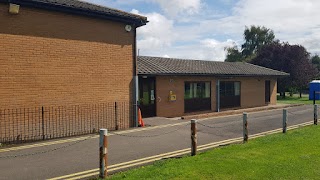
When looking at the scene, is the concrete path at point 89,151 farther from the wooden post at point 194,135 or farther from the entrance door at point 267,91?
the entrance door at point 267,91

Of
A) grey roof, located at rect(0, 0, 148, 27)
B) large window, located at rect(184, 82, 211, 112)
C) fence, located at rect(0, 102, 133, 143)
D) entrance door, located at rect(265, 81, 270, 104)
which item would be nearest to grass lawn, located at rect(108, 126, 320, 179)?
fence, located at rect(0, 102, 133, 143)

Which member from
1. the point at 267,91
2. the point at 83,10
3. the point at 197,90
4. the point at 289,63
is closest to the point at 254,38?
the point at 289,63

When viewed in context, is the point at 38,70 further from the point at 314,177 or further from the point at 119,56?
the point at 314,177

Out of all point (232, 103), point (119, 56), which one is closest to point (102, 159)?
point (119, 56)

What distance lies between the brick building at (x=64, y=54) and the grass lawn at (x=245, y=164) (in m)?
6.16

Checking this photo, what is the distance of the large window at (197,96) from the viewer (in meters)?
21.1

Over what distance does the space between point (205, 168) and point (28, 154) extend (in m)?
5.17

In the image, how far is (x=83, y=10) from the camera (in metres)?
12.6

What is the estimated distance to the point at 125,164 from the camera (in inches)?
309

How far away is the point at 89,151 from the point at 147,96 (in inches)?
382

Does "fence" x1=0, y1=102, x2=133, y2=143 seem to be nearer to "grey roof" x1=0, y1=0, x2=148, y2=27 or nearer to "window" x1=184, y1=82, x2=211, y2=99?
"grey roof" x1=0, y1=0, x2=148, y2=27

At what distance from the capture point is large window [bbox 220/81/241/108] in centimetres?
2420

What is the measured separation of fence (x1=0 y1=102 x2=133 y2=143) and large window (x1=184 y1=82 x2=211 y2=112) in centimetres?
727

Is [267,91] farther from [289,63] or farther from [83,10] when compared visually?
[83,10]
